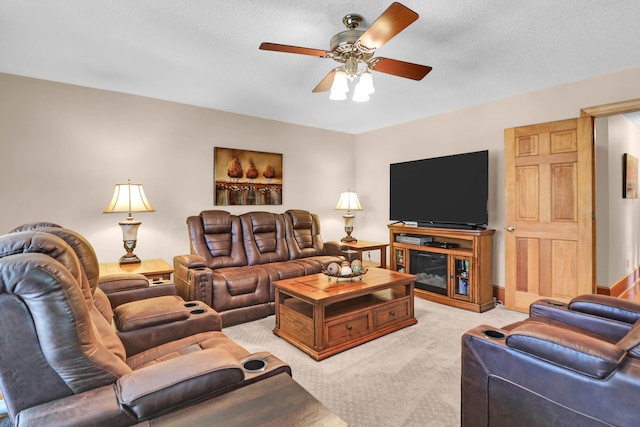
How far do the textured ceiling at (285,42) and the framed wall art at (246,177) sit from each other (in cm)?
87

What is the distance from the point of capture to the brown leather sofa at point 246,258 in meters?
3.27

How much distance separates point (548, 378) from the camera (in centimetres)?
129

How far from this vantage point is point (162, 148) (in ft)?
13.0

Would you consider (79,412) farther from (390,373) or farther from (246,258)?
(246,258)

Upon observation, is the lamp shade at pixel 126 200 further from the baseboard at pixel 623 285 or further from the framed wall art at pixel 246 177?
the baseboard at pixel 623 285

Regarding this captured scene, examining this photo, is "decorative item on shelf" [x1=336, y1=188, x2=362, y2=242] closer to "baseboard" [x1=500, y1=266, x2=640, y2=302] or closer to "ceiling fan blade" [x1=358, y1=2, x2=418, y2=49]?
"baseboard" [x1=500, y1=266, x2=640, y2=302]

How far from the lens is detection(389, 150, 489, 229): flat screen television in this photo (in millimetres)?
3838

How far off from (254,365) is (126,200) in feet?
9.08

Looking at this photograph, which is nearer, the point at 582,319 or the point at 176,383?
the point at 176,383

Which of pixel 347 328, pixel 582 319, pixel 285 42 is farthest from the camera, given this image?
pixel 347 328

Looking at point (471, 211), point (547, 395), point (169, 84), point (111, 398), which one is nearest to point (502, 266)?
point (471, 211)

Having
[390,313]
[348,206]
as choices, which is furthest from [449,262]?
[348,206]

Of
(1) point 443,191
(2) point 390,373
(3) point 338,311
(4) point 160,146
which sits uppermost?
(4) point 160,146

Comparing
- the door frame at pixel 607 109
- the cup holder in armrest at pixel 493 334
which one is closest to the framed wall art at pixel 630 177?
the door frame at pixel 607 109
